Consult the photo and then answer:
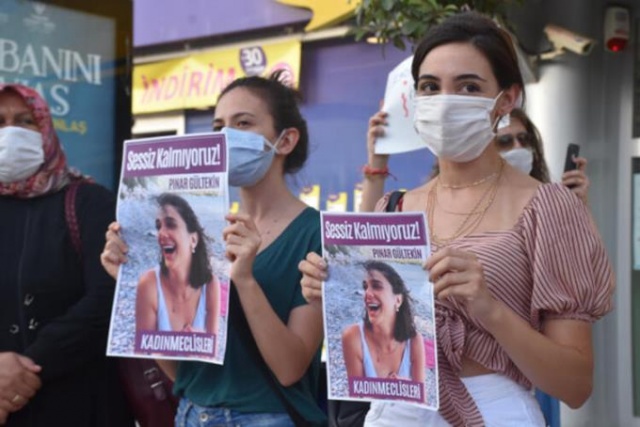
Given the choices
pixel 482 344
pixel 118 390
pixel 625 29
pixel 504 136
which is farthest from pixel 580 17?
pixel 482 344

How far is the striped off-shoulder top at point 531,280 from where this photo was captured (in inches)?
87.7

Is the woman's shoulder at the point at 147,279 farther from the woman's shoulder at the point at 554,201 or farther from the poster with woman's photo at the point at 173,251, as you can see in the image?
the woman's shoulder at the point at 554,201

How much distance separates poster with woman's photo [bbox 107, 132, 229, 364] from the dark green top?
0.10 meters

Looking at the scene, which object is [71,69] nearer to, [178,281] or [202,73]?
[178,281]

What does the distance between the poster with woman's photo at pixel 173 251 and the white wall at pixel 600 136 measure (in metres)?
3.70

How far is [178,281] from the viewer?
9.12 ft

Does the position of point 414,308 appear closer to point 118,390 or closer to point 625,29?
point 118,390

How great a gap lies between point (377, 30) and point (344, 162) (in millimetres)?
3307

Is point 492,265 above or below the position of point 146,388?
above

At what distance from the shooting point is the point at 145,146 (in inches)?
112

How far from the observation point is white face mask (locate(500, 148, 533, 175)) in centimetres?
402

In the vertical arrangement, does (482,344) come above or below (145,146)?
below

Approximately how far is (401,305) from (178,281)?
0.74 m

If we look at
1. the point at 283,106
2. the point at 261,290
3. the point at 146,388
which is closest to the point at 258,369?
the point at 261,290
